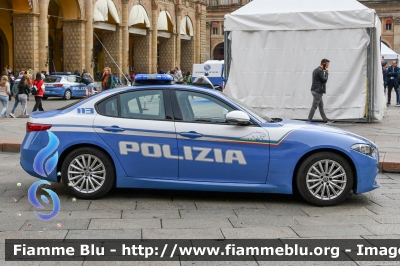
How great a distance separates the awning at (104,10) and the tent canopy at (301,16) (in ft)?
81.0

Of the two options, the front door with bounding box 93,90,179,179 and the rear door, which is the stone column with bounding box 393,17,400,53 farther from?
the front door with bounding box 93,90,179,179

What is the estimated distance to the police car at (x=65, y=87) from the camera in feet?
101

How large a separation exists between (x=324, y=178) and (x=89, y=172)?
2.67m

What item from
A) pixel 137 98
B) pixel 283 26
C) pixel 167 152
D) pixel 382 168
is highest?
pixel 283 26

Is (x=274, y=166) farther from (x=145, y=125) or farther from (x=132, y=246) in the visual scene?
(x=132, y=246)

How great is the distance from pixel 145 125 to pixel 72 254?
93.5 inches

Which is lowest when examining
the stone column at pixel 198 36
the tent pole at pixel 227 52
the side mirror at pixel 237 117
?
the side mirror at pixel 237 117

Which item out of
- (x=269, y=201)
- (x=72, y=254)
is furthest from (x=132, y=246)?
(x=269, y=201)

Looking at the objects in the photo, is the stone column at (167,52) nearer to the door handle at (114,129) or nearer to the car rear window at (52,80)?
the car rear window at (52,80)

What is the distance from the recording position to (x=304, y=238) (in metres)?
5.66

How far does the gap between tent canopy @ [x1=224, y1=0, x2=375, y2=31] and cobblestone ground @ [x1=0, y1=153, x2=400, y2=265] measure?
840 centimetres

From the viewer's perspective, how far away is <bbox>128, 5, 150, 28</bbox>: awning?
4556cm

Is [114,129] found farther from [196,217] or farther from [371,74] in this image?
[371,74]

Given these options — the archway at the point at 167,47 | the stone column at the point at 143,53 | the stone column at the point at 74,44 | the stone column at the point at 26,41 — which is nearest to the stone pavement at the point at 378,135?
the stone column at the point at 26,41
